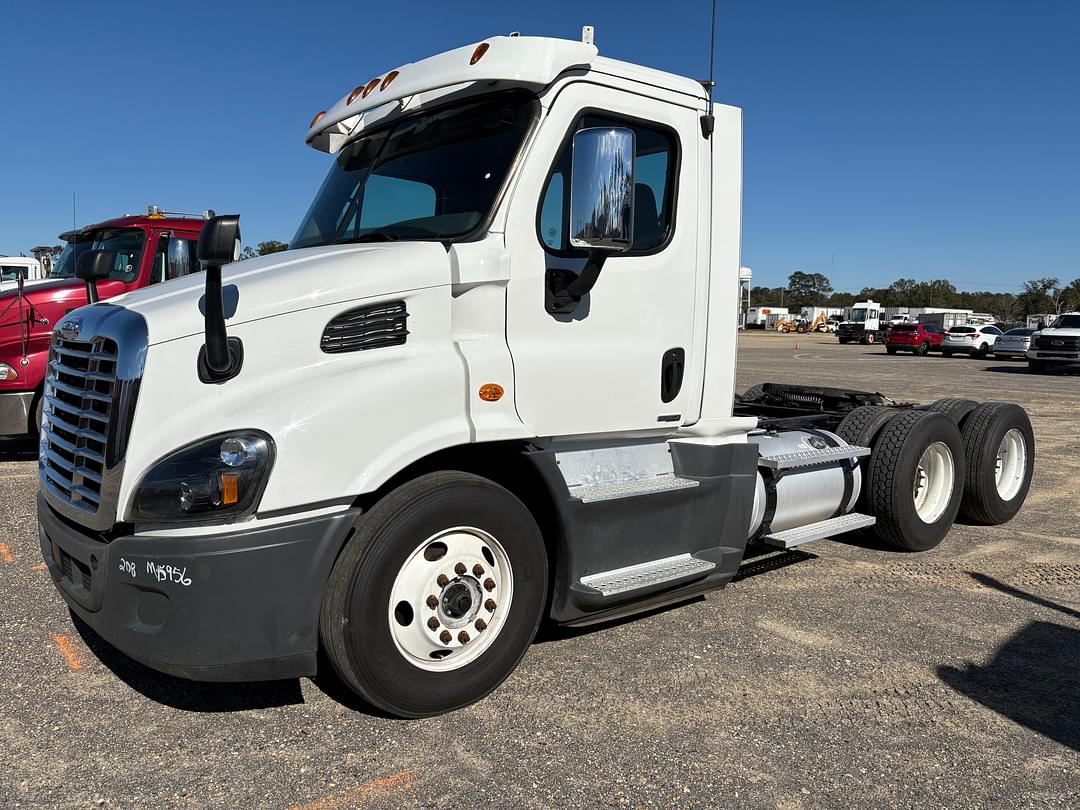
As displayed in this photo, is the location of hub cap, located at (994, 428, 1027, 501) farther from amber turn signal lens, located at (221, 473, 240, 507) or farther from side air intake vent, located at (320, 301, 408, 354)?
amber turn signal lens, located at (221, 473, 240, 507)

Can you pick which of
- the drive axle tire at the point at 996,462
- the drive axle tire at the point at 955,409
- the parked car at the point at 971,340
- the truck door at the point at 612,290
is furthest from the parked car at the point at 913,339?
the truck door at the point at 612,290

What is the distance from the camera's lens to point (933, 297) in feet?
381

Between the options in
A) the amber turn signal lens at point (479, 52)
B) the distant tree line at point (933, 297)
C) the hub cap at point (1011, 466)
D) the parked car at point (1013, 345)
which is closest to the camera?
the amber turn signal lens at point (479, 52)

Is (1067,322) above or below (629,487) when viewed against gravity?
above

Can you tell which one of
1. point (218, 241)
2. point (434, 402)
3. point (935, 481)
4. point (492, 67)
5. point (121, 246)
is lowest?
point (935, 481)

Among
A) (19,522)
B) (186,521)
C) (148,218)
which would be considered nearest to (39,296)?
(148,218)

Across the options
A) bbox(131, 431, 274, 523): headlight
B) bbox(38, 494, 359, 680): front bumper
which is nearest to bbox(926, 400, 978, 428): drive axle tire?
bbox(38, 494, 359, 680): front bumper

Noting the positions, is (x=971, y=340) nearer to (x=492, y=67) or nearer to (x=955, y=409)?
(x=955, y=409)

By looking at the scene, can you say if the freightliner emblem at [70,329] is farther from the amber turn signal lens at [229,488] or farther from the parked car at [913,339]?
the parked car at [913,339]

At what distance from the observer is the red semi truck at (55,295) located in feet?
→ 27.8

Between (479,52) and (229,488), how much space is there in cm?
217

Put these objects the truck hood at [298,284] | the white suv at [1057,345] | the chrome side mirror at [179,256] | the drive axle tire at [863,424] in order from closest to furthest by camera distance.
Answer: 1. the truck hood at [298,284]
2. the chrome side mirror at [179,256]
3. the drive axle tire at [863,424]
4. the white suv at [1057,345]

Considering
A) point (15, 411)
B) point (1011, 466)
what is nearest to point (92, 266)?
point (15, 411)

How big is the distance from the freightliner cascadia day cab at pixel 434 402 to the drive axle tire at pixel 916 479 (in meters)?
1.56
